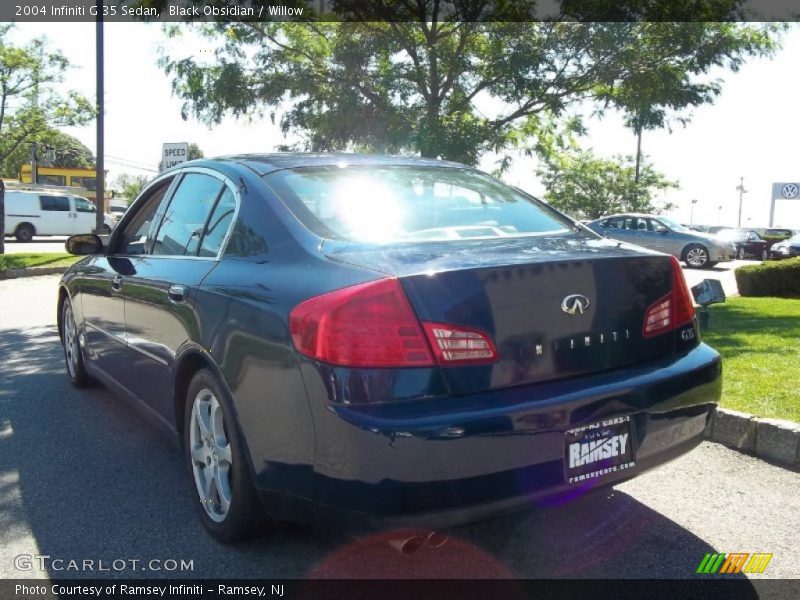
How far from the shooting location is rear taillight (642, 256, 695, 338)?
9.51ft

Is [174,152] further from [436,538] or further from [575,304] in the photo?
[436,538]

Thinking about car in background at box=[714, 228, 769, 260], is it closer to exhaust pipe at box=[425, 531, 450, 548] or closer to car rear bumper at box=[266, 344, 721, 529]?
car rear bumper at box=[266, 344, 721, 529]

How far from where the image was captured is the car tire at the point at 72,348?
5.50 m

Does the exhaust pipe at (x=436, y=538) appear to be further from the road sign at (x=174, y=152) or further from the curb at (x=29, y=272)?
the curb at (x=29, y=272)

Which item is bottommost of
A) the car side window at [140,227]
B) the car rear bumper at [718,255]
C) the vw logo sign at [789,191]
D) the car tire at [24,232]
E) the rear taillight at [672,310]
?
the car tire at [24,232]

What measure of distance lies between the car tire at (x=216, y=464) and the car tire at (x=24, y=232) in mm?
29032

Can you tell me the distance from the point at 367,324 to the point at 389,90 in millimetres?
10958

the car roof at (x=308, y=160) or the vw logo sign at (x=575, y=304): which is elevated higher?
the car roof at (x=308, y=160)

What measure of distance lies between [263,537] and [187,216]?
1.68 metres

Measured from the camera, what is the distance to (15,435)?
4551mm

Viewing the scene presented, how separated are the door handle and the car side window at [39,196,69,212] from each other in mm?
29003

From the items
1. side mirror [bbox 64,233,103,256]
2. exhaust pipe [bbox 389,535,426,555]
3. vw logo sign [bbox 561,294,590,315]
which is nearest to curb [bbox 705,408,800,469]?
vw logo sign [bbox 561,294,590,315]

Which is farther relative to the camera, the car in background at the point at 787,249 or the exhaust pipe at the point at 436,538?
the car in background at the point at 787,249

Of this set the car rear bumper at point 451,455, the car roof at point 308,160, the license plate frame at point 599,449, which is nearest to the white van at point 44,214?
the car roof at point 308,160
